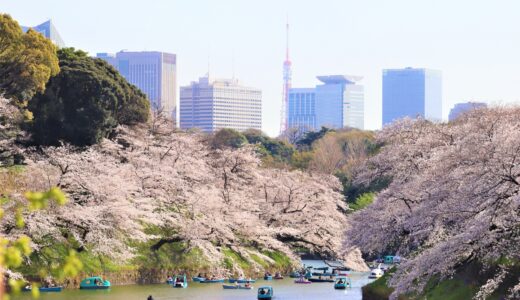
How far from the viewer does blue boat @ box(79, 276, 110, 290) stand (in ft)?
150

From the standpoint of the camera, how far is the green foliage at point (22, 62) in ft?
185

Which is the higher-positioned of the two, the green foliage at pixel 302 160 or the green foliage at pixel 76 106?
the green foliage at pixel 76 106

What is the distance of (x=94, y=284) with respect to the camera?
45.8 metres

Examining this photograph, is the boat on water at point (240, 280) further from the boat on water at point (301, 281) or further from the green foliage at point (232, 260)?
the boat on water at point (301, 281)

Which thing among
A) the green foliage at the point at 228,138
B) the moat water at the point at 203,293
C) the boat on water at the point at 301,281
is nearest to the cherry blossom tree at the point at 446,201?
the moat water at the point at 203,293

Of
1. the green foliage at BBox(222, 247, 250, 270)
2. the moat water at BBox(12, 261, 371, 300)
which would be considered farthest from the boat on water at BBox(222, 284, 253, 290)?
the green foliage at BBox(222, 247, 250, 270)

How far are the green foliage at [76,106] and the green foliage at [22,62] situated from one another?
4.49 ft

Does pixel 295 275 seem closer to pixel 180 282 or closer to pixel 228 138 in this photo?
pixel 180 282

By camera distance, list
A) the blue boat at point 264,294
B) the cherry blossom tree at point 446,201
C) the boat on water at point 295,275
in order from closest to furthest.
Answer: the cherry blossom tree at point 446,201 → the blue boat at point 264,294 → the boat on water at point 295,275

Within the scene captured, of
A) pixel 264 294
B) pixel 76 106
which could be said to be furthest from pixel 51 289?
pixel 76 106

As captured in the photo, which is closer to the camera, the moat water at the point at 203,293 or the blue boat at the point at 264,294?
the moat water at the point at 203,293

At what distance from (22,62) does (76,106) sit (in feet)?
15.3

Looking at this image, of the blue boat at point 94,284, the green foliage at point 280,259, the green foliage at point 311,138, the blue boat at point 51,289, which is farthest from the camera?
the green foliage at point 311,138

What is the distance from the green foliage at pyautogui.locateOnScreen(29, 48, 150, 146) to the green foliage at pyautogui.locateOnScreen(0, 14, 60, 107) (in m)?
1.37
